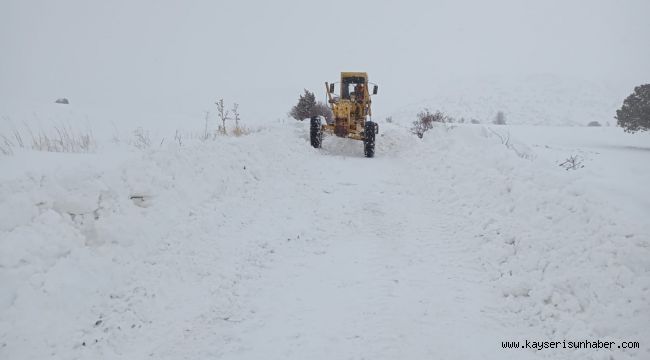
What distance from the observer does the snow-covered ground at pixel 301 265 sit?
352cm

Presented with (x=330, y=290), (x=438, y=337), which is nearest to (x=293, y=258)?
(x=330, y=290)

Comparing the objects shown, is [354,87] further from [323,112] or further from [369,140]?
[323,112]

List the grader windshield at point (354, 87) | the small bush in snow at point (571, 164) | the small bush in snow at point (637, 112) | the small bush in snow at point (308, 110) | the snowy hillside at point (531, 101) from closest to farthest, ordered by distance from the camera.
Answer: the small bush in snow at point (571, 164) → the grader windshield at point (354, 87) → the small bush in snow at point (637, 112) → the small bush in snow at point (308, 110) → the snowy hillside at point (531, 101)

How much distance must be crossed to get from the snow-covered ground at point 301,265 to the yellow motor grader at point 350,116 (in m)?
5.69

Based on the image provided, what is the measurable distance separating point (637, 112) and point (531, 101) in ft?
100

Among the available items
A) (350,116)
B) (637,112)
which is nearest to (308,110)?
(350,116)

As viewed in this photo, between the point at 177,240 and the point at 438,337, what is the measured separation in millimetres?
3483

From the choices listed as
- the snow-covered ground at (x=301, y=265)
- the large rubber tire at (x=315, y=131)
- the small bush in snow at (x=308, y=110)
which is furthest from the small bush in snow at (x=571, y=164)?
the small bush in snow at (x=308, y=110)

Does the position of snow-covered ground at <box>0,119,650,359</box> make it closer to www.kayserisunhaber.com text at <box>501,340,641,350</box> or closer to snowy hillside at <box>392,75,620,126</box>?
www.kayserisunhaber.com text at <box>501,340,641,350</box>

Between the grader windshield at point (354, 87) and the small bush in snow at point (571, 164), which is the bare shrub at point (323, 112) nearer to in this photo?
the grader windshield at point (354, 87)

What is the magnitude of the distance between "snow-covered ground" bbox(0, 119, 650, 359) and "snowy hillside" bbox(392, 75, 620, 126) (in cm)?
3708

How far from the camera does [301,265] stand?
505cm

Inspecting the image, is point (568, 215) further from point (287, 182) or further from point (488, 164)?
point (287, 182)

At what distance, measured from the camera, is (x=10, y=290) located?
3314 millimetres
